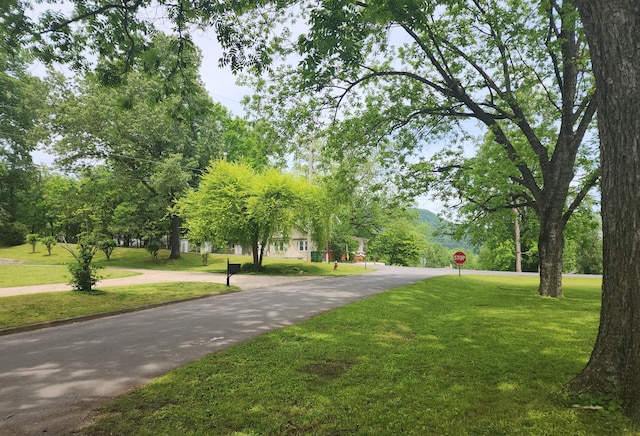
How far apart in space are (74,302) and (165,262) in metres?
23.6

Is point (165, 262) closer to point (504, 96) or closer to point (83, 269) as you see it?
point (83, 269)

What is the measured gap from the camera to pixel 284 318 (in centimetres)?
902

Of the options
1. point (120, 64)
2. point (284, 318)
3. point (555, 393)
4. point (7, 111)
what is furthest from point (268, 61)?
point (7, 111)

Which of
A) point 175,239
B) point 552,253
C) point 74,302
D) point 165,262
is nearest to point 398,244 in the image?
point 175,239

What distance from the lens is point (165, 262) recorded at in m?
33.0

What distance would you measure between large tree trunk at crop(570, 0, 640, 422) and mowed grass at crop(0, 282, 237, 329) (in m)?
11.0

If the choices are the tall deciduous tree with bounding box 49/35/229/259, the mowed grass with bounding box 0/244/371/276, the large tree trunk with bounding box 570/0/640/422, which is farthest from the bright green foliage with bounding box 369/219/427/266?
the large tree trunk with bounding box 570/0/640/422

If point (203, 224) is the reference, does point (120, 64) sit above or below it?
above

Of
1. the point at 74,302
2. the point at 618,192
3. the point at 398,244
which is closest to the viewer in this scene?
the point at 618,192

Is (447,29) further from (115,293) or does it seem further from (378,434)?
(115,293)

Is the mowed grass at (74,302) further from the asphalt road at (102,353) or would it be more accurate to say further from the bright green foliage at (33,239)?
the bright green foliage at (33,239)

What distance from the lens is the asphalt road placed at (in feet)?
12.7

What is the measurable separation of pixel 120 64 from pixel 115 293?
26.5 ft

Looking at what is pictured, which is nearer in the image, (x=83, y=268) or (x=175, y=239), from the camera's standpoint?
(x=83, y=268)
